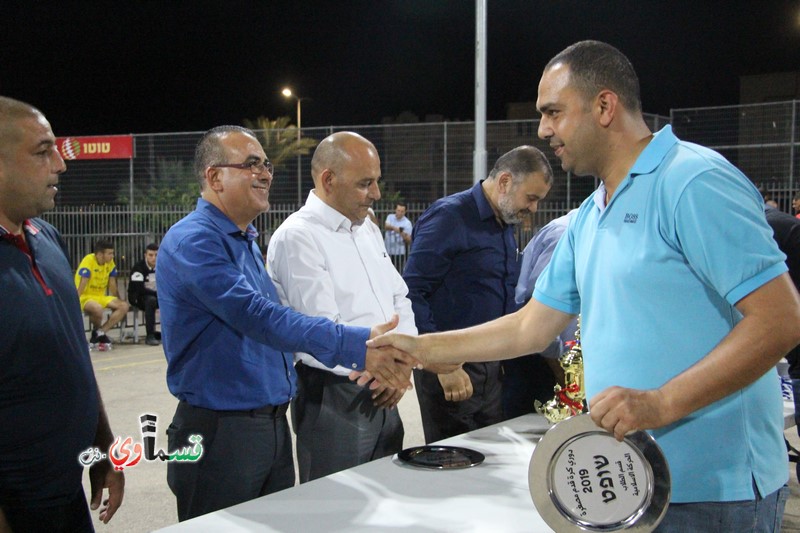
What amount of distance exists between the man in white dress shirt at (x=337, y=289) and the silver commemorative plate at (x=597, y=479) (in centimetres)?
145

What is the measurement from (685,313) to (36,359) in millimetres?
1723

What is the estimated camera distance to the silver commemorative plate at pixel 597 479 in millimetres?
1569

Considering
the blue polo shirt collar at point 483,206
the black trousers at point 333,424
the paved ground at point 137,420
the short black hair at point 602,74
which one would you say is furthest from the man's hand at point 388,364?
the paved ground at point 137,420

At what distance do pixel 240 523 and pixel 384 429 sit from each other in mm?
1257

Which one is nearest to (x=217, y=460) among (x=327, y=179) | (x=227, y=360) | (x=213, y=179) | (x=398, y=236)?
(x=227, y=360)

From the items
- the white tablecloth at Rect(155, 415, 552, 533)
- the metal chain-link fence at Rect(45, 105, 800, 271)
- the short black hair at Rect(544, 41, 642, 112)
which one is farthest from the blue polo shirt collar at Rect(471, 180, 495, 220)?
the metal chain-link fence at Rect(45, 105, 800, 271)

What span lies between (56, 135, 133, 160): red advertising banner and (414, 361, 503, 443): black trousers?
14484 mm

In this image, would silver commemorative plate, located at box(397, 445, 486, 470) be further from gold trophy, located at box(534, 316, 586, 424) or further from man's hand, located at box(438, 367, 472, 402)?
man's hand, located at box(438, 367, 472, 402)

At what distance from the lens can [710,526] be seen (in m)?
1.61

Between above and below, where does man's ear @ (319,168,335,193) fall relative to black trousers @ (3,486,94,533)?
above

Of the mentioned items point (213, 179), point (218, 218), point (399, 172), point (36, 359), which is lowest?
point (36, 359)

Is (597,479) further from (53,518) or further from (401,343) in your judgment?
(53,518)

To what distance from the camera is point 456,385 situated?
11.9 feet

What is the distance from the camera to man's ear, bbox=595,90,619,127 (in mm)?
1840
